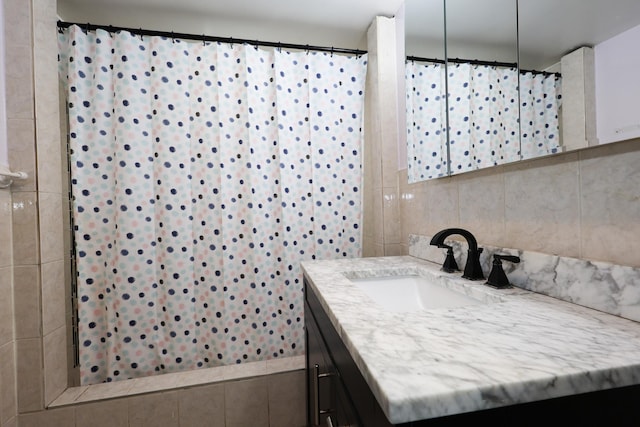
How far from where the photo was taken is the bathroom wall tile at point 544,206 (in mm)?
708

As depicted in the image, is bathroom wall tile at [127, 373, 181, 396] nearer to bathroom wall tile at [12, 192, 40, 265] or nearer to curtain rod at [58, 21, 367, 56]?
bathroom wall tile at [12, 192, 40, 265]

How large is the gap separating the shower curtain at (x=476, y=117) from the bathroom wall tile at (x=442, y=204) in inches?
2.4

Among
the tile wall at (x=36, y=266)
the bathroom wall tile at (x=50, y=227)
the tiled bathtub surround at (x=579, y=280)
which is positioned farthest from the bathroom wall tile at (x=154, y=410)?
the tiled bathtub surround at (x=579, y=280)

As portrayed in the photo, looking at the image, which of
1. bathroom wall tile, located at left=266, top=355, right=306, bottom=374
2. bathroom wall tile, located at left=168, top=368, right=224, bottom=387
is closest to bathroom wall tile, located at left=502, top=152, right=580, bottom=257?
bathroom wall tile, located at left=266, top=355, right=306, bottom=374

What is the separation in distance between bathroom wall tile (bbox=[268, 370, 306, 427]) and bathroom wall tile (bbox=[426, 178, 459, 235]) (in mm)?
1077

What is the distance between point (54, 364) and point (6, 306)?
13.9 inches

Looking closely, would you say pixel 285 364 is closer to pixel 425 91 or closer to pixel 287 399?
pixel 287 399

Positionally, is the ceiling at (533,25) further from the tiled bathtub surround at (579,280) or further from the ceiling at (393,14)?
the tiled bathtub surround at (579,280)

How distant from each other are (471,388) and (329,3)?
73.3 inches

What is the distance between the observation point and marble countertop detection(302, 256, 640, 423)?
35cm

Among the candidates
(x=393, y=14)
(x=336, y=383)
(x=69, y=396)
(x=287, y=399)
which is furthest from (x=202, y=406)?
(x=393, y=14)

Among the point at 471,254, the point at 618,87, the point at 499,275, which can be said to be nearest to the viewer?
the point at 618,87

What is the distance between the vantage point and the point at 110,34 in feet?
4.99

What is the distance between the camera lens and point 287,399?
1517 mm
